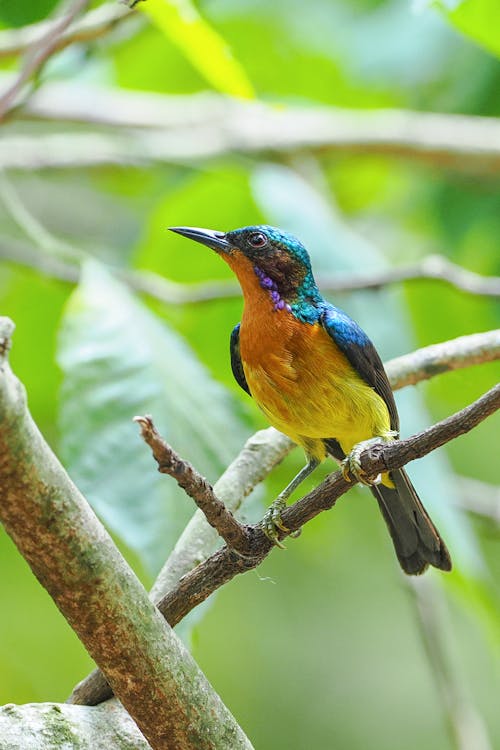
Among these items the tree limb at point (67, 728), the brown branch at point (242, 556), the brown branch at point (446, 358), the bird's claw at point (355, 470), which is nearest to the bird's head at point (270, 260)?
the brown branch at point (446, 358)

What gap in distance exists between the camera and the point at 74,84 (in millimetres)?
6707

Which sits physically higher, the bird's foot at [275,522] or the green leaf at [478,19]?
the green leaf at [478,19]

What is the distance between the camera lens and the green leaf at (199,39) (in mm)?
3422

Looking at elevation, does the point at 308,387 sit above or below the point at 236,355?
below

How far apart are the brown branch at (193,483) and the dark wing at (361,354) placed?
3.60ft

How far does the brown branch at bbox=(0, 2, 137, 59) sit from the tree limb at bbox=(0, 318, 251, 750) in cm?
215

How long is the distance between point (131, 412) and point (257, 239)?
2.37 ft

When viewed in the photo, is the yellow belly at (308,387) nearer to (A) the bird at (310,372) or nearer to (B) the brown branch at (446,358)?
(A) the bird at (310,372)

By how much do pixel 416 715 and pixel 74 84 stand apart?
5641 mm

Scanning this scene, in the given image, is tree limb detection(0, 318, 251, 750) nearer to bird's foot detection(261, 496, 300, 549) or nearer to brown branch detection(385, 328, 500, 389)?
bird's foot detection(261, 496, 300, 549)

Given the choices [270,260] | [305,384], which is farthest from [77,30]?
[305,384]

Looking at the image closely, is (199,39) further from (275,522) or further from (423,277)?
(275,522)

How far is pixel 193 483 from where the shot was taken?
2.05 metres

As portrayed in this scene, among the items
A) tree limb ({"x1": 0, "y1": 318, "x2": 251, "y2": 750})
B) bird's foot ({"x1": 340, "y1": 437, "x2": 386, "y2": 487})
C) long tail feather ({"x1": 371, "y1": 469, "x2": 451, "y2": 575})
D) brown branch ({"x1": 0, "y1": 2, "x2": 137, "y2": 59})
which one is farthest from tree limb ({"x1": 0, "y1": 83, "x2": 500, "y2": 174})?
tree limb ({"x1": 0, "y1": 318, "x2": 251, "y2": 750})
